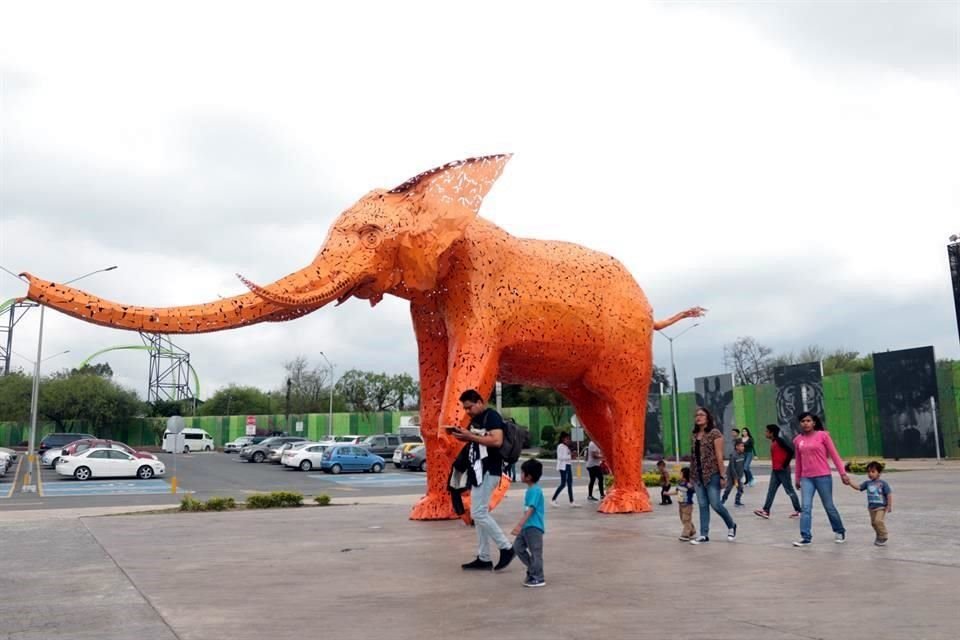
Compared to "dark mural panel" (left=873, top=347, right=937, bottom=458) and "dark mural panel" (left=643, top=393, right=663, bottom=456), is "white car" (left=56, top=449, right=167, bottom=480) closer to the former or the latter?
"dark mural panel" (left=643, top=393, right=663, bottom=456)

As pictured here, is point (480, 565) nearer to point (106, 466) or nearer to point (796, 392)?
point (106, 466)

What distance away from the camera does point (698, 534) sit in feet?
27.3

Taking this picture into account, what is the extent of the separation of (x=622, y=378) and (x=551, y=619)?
6364mm

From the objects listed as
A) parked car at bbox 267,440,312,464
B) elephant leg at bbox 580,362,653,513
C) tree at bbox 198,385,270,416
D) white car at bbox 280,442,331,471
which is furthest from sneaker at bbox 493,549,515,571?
tree at bbox 198,385,270,416

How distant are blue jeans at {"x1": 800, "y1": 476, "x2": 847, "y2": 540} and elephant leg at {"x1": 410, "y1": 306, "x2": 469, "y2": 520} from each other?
3966mm

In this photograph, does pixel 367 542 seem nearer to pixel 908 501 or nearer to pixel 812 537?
pixel 812 537

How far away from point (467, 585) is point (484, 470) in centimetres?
104

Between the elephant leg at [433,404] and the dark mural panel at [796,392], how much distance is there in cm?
2643

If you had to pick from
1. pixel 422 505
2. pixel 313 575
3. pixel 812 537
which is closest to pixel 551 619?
pixel 313 575

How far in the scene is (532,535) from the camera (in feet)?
18.5

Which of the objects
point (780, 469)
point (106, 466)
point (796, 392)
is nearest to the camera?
point (780, 469)

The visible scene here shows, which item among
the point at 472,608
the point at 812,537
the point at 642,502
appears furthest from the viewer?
the point at 642,502

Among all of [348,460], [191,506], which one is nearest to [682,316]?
[191,506]

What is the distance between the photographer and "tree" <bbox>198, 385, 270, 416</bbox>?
7773cm
